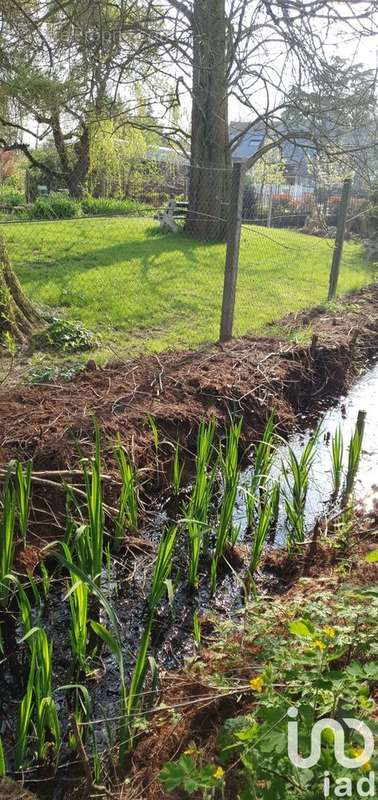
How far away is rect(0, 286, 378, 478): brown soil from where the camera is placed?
131 inches

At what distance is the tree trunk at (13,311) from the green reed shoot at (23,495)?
2503mm

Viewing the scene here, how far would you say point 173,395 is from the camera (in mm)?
4062

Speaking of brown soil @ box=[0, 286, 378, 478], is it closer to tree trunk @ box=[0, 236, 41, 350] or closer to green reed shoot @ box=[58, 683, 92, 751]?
tree trunk @ box=[0, 236, 41, 350]

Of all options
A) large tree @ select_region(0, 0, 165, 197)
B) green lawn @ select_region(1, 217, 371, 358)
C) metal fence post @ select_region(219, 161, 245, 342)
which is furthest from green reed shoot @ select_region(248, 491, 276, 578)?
large tree @ select_region(0, 0, 165, 197)

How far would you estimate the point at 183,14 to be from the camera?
16.7 ft

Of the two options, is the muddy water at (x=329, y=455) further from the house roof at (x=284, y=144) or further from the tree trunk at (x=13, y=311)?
the house roof at (x=284, y=144)

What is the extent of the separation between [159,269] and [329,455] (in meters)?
5.25

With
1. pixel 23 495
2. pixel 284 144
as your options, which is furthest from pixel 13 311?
pixel 284 144

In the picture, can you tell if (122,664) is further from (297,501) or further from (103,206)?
(103,206)

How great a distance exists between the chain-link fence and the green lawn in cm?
1

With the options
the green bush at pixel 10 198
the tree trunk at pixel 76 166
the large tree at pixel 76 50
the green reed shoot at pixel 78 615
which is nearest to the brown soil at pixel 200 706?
the green reed shoot at pixel 78 615

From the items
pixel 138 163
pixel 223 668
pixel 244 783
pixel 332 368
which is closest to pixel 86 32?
pixel 332 368

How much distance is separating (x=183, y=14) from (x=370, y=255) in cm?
948

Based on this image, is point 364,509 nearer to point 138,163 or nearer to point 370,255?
point 370,255
